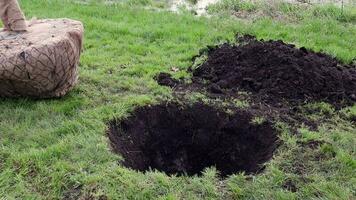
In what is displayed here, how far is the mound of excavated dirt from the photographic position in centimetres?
655

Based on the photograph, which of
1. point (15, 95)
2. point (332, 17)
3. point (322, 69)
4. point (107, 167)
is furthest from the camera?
point (332, 17)

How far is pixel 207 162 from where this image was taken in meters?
5.99

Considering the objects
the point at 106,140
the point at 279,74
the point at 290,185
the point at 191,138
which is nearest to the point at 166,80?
the point at 191,138

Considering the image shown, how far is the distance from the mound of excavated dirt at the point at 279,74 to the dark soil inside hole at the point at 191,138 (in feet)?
2.30

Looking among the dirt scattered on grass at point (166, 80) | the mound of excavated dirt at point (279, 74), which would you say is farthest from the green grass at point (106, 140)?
the mound of excavated dirt at point (279, 74)

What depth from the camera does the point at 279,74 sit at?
264 inches

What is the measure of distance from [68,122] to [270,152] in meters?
2.37

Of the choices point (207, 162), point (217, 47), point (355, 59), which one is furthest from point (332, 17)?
point (207, 162)

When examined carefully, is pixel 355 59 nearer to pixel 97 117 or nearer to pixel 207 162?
pixel 207 162

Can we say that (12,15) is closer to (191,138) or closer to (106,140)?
A: (106,140)

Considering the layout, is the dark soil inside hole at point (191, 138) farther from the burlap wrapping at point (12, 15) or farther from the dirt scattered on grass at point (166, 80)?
the burlap wrapping at point (12, 15)

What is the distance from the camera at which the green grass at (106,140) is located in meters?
4.70

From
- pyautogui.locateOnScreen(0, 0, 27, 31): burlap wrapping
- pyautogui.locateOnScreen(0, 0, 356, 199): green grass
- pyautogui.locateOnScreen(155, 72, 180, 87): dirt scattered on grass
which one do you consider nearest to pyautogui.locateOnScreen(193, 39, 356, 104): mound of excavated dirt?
pyautogui.locateOnScreen(155, 72, 180, 87): dirt scattered on grass

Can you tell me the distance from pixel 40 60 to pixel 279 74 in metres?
3.15
